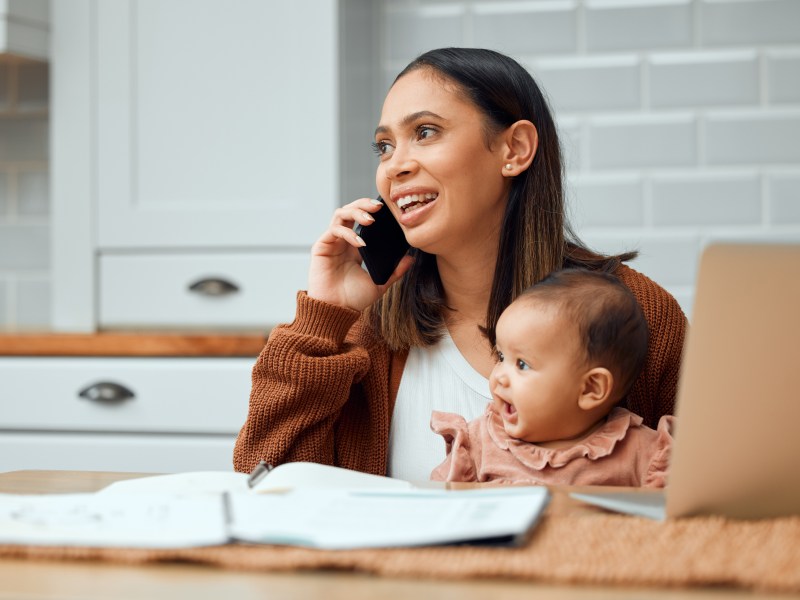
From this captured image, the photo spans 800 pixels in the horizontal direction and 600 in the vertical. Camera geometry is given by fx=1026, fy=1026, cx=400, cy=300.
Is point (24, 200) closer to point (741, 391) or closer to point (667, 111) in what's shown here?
point (667, 111)

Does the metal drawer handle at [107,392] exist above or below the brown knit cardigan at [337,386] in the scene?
below

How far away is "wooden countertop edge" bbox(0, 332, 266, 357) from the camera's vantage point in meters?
2.12

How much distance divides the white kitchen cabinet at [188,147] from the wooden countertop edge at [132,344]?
168 mm

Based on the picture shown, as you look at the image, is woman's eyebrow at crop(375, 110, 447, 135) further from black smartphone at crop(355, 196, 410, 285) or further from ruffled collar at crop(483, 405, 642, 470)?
ruffled collar at crop(483, 405, 642, 470)

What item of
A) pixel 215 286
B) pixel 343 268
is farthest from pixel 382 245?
pixel 215 286

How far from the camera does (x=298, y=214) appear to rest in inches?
88.8

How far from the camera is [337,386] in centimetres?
142

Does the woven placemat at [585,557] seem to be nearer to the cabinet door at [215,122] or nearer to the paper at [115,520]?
the paper at [115,520]

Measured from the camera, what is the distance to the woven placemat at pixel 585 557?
0.60 metres

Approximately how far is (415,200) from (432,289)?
19cm

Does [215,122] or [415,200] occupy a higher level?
[215,122]

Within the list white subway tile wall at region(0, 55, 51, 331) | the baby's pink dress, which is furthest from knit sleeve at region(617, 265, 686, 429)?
white subway tile wall at region(0, 55, 51, 331)

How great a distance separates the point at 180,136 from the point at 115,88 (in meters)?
0.19

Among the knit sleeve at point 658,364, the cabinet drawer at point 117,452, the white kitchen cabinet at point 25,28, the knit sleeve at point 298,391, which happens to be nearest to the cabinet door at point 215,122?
the white kitchen cabinet at point 25,28
